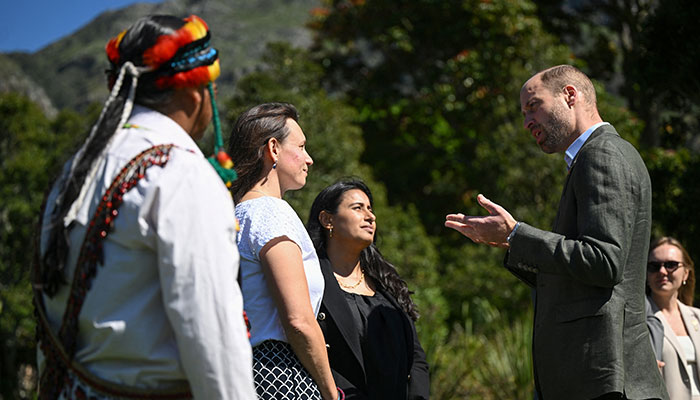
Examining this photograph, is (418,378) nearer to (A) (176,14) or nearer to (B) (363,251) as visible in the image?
(B) (363,251)


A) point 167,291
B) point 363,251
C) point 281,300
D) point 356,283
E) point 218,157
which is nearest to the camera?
point 167,291

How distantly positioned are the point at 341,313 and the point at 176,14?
67.5 feet

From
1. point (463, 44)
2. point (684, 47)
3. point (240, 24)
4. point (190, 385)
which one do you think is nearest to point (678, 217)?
point (684, 47)

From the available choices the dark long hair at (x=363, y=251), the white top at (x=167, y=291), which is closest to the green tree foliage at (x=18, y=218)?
the dark long hair at (x=363, y=251)

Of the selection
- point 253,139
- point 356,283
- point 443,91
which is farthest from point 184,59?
point 443,91

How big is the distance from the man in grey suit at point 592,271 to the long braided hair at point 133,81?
1.42 m

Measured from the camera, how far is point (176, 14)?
2238 cm

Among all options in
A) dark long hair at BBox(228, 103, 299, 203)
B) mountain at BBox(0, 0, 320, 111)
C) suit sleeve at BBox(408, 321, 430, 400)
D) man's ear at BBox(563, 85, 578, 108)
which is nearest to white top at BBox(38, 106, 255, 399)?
dark long hair at BBox(228, 103, 299, 203)

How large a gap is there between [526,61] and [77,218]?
401 inches

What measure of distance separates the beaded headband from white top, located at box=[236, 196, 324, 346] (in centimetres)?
86

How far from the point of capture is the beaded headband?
1.88 meters

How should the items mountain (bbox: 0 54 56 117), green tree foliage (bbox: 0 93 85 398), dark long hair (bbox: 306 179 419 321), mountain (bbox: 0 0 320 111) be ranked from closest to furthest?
1. dark long hair (bbox: 306 179 419 321)
2. green tree foliage (bbox: 0 93 85 398)
3. mountain (bbox: 0 54 56 117)
4. mountain (bbox: 0 0 320 111)

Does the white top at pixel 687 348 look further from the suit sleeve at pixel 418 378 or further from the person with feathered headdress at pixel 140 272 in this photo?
the person with feathered headdress at pixel 140 272

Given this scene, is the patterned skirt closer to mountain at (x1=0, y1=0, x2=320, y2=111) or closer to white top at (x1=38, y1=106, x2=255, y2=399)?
white top at (x1=38, y1=106, x2=255, y2=399)
